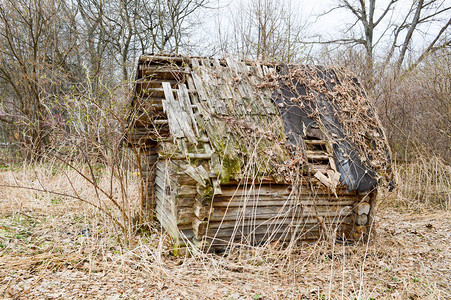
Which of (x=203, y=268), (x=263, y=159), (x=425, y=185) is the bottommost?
(x=203, y=268)

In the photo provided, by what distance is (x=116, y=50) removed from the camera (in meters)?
16.0

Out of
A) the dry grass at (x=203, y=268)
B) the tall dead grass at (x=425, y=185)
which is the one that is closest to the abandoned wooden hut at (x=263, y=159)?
the dry grass at (x=203, y=268)

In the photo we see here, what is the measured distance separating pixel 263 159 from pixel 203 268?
166cm

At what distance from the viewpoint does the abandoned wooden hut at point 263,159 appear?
4.42m

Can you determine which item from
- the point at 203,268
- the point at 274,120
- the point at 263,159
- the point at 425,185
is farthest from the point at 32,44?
the point at 425,185

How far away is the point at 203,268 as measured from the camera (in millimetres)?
4156

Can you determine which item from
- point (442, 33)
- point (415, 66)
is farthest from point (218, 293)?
point (442, 33)

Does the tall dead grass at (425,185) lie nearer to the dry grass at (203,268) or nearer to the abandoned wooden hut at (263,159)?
the dry grass at (203,268)

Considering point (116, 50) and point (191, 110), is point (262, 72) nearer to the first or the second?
point (191, 110)

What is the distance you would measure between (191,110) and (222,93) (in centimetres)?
67

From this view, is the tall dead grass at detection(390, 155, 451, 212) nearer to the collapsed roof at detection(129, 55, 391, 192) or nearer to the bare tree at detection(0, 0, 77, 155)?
the collapsed roof at detection(129, 55, 391, 192)

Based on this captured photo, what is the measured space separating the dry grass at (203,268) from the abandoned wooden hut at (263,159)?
0.33 metres

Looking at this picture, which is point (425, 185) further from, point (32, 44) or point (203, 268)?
point (32, 44)

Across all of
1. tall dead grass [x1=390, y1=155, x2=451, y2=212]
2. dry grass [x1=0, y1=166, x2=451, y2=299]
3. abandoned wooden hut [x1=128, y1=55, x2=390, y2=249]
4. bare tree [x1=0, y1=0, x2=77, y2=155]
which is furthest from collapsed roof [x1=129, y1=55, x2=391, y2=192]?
bare tree [x1=0, y1=0, x2=77, y2=155]
